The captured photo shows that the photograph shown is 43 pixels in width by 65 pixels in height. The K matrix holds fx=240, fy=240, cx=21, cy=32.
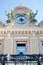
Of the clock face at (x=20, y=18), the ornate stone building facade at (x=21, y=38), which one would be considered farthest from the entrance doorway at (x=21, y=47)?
the clock face at (x=20, y=18)

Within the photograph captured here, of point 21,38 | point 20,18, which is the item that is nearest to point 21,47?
point 21,38

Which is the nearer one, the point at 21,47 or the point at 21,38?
the point at 21,47

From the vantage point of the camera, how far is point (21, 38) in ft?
67.5

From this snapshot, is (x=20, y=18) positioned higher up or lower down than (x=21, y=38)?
higher up

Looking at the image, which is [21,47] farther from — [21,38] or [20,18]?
[20,18]

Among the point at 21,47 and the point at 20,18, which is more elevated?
the point at 20,18

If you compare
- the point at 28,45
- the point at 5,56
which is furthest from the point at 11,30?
the point at 5,56

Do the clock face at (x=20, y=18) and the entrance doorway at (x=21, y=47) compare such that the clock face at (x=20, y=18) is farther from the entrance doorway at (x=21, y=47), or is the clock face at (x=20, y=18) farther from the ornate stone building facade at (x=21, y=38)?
Result: the entrance doorway at (x=21, y=47)

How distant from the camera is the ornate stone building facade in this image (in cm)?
2022

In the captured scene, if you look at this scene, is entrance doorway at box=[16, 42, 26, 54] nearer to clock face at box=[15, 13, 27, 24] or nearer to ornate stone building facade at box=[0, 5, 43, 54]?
ornate stone building facade at box=[0, 5, 43, 54]

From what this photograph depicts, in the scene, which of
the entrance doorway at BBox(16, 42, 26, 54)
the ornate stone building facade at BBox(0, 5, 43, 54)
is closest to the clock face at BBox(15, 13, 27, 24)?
the ornate stone building facade at BBox(0, 5, 43, 54)

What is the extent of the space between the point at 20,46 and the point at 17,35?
3.23ft

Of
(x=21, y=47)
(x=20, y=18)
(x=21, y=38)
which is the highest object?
(x=20, y=18)

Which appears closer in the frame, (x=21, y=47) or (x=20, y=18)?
(x=21, y=47)
